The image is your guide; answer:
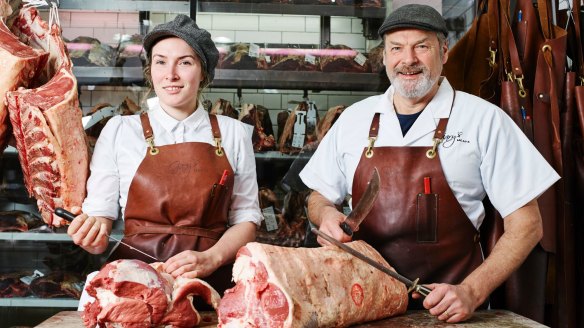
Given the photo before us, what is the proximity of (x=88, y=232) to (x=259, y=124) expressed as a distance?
2191mm

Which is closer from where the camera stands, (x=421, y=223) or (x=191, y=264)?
(x=191, y=264)

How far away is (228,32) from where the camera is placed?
197 inches

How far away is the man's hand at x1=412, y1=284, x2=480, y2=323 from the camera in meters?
2.59

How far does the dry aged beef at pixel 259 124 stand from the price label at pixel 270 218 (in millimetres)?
400

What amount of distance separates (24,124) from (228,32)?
221 centimetres

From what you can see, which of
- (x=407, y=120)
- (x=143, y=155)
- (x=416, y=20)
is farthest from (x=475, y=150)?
(x=143, y=155)

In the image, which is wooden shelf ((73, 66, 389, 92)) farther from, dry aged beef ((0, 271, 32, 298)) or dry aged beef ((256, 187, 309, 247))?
dry aged beef ((0, 271, 32, 298))

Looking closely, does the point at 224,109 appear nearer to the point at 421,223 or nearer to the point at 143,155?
the point at 143,155

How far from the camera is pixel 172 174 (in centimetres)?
310

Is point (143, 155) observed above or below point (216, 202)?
above

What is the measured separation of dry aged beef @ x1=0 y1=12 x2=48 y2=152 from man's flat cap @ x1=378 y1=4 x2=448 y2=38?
1513 mm

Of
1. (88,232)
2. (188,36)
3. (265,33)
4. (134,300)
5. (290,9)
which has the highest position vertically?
(290,9)

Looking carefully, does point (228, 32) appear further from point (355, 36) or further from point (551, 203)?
point (551, 203)

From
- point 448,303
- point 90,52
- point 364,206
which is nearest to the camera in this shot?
point 448,303
